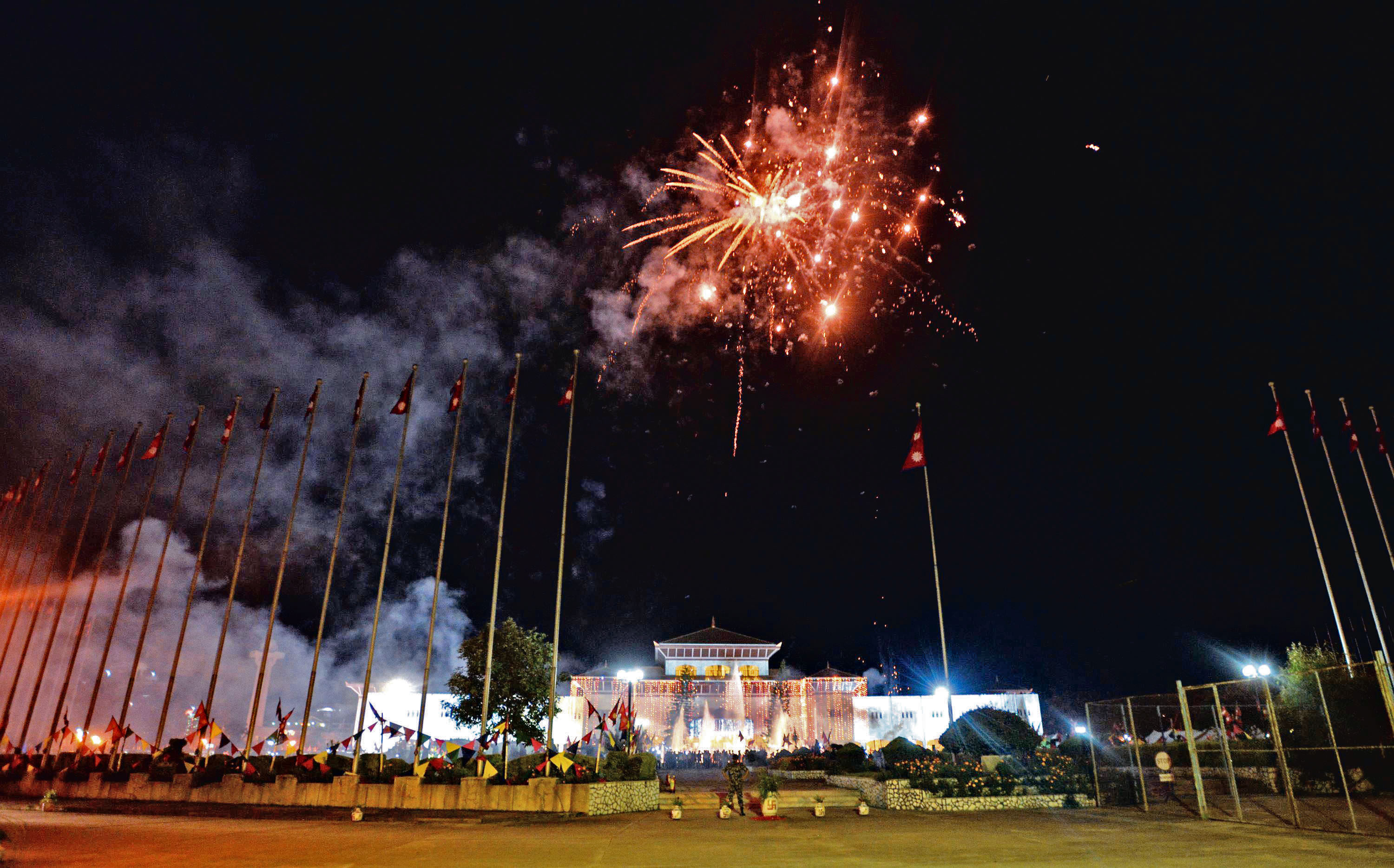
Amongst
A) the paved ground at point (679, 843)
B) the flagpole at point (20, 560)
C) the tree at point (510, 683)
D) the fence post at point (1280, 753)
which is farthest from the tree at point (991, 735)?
the flagpole at point (20, 560)

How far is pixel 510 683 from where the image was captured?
40906mm

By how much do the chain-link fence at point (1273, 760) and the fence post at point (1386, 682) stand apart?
0.07 meters

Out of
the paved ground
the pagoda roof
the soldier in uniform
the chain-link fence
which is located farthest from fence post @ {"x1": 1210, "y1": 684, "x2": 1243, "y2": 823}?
the pagoda roof

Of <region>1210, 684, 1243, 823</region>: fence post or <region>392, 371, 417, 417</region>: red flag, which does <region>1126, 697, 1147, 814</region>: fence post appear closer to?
<region>1210, 684, 1243, 823</region>: fence post

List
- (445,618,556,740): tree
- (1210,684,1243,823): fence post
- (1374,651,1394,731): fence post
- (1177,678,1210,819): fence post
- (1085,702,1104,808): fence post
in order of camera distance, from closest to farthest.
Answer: (1374,651,1394,731): fence post → (1210,684,1243,823): fence post → (1177,678,1210,819): fence post → (1085,702,1104,808): fence post → (445,618,556,740): tree

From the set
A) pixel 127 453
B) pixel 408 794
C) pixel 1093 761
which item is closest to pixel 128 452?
pixel 127 453

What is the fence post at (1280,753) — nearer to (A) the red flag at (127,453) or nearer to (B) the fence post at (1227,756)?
(B) the fence post at (1227,756)

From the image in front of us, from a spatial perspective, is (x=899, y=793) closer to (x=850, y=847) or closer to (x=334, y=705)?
(x=850, y=847)

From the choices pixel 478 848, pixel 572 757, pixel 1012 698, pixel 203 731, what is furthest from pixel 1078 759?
pixel 1012 698

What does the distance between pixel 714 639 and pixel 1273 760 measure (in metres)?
45.9

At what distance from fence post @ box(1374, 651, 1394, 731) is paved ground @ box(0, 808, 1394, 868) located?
7.87ft

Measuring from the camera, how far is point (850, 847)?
1409cm

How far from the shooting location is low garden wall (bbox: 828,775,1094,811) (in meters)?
22.5

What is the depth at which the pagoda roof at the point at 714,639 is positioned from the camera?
6662cm
